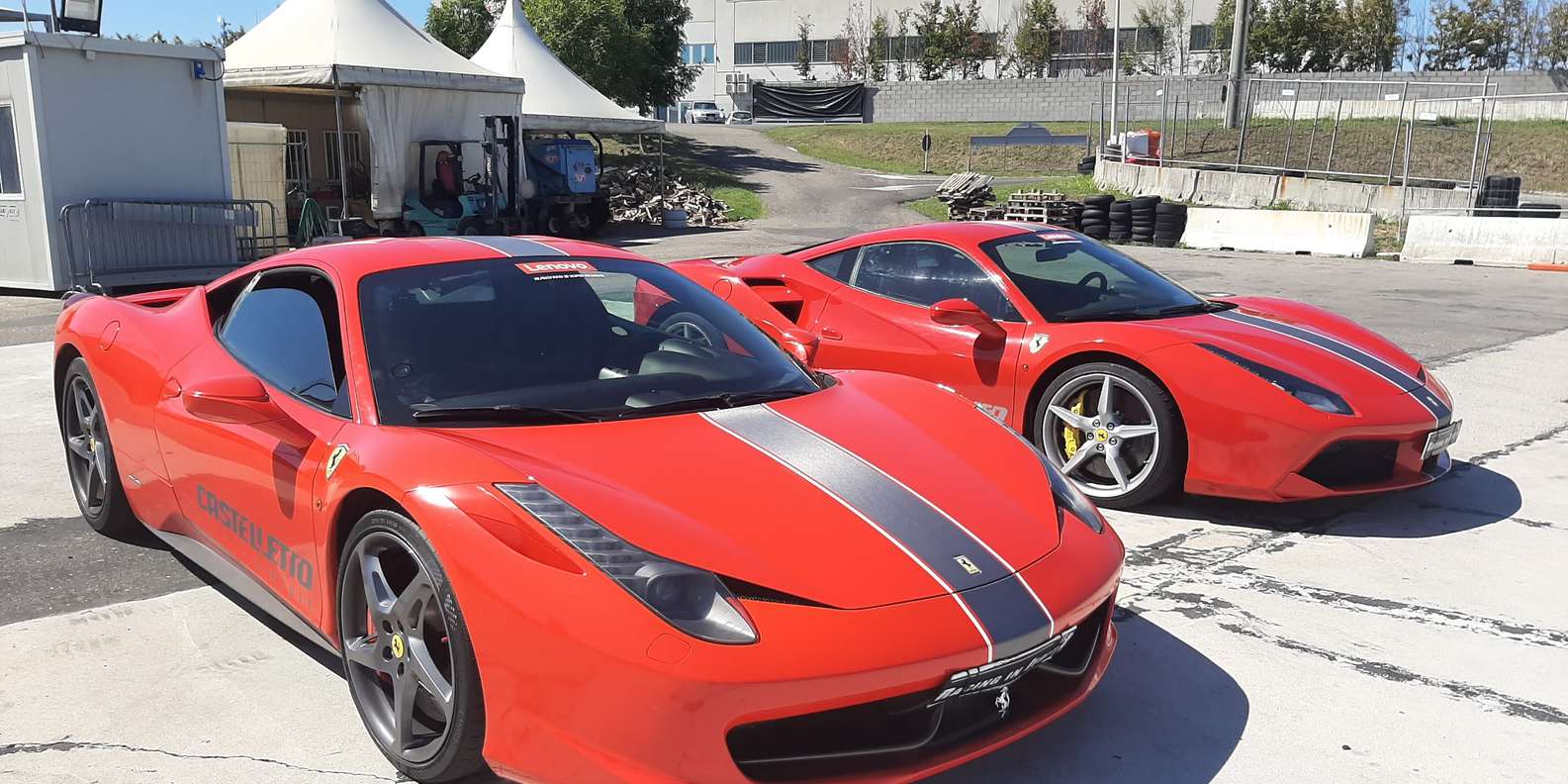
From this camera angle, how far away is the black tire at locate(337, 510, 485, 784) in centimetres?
255

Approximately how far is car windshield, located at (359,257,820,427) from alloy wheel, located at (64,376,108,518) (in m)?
1.92

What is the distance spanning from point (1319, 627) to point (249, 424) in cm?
334

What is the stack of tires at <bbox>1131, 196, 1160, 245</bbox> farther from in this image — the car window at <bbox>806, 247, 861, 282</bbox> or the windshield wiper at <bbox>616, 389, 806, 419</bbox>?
the windshield wiper at <bbox>616, 389, 806, 419</bbox>

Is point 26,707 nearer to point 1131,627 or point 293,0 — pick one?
point 1131,627

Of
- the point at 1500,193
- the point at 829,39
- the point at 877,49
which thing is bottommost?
the point at 1500,193

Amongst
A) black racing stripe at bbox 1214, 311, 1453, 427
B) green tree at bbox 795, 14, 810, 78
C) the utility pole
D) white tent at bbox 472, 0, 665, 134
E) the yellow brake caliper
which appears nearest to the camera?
black racing stripe at bbox 1214, 311, 1453, 427

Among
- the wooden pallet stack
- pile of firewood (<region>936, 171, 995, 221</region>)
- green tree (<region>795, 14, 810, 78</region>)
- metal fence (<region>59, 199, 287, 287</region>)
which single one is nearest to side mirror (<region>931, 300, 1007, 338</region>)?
metal fence (<region>59, 199, 287, 287</region>)

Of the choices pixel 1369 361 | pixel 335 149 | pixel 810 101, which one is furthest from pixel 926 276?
pixel 810 101

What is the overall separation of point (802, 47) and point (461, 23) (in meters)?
32.9

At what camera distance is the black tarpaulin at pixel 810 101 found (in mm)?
56031

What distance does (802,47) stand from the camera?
74.0 meters

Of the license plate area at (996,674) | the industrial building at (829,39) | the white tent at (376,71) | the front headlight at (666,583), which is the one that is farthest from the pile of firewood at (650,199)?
the industrial building at (829,39)

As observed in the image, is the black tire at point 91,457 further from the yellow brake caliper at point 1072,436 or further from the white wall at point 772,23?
the white wall at point 772,23

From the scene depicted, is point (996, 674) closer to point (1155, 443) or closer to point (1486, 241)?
point (1155, 443)
